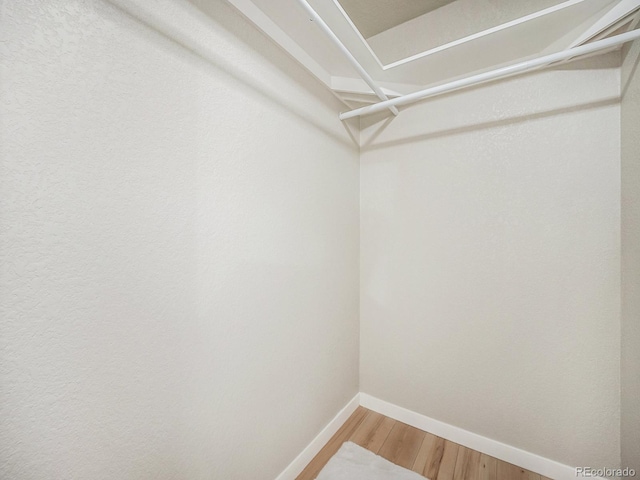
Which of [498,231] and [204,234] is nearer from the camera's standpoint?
[204,234]

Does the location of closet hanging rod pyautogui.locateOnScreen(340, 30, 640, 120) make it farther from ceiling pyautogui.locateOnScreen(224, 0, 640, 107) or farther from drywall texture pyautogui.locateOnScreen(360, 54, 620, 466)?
drywall texture pyautogui.locateOnScreen(360, 54, 620, 466)

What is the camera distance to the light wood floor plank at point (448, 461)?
137 cm

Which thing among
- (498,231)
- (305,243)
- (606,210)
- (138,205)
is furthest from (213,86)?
(606,210)

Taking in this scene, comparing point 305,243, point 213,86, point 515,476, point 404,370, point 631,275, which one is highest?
point 213,86

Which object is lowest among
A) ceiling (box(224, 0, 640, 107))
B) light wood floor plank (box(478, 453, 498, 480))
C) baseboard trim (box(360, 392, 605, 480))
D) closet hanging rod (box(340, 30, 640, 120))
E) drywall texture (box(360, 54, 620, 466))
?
light wood floor plank (box(478, 453, 498, 480))

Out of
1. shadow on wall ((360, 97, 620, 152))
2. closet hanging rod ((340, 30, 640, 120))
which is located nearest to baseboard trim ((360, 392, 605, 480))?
shadow on wall ((360, 97, 620, 152))

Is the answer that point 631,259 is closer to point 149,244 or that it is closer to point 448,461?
point 448,461

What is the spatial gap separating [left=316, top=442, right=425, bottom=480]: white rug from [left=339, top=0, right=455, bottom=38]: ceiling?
271cm

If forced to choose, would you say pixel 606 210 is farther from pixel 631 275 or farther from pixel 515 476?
pixel 515 476

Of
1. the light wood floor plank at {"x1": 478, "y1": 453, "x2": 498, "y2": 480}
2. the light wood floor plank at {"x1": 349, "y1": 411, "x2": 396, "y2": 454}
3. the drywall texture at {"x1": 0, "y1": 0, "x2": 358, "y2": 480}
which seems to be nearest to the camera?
the drywall texture at {"x1": 0, "y1": 0, "x2": 358, "y2": 480}

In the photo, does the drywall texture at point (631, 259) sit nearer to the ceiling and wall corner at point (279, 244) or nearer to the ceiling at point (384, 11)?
the ceiling and wall corner at point (279, 244)

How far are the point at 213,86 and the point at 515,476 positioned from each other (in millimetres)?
2496

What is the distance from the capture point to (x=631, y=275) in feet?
3.67

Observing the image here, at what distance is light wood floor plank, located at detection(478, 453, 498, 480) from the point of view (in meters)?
1.36
